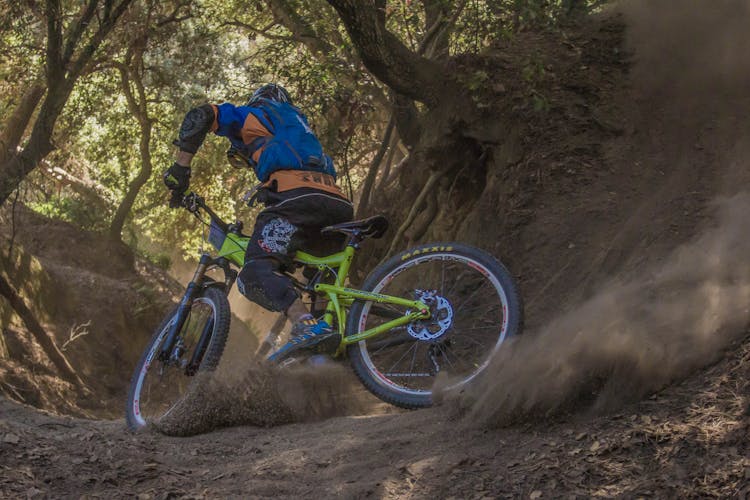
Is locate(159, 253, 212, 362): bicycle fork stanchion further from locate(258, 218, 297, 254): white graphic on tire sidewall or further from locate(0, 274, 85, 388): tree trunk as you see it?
locate(0, 274, 85, 388): tree trunk

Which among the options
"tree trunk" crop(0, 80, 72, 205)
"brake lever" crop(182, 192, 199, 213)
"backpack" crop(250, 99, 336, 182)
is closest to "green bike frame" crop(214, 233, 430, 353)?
"brake lever" crop(182, 192, 199, 213)

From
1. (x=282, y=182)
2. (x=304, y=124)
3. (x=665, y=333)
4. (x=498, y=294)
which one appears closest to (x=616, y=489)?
(x=665, y=333)

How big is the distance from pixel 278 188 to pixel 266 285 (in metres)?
0.66

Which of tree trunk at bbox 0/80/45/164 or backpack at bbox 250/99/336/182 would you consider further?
tree trunk at bbox 0/80/45/164

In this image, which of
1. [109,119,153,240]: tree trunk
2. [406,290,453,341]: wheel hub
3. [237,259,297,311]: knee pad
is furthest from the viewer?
[109,119,153,240]: tree trunk

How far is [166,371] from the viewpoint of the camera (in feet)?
18.5

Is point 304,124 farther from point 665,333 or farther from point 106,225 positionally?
point 106,225

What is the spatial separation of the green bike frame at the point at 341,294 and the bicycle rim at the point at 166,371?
0.44 meters

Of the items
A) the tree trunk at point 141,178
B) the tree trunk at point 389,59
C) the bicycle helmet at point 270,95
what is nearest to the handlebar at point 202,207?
the bicycle helmet at point 270,95

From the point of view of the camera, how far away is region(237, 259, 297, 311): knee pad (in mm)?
5121

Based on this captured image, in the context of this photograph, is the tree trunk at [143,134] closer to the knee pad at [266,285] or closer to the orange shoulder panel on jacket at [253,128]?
the orange shoulder panel on jacket at [253,128]

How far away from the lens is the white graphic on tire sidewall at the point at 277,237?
527cm

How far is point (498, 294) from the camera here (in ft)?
15.4

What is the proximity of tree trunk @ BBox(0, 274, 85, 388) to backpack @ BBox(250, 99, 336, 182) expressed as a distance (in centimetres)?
433
